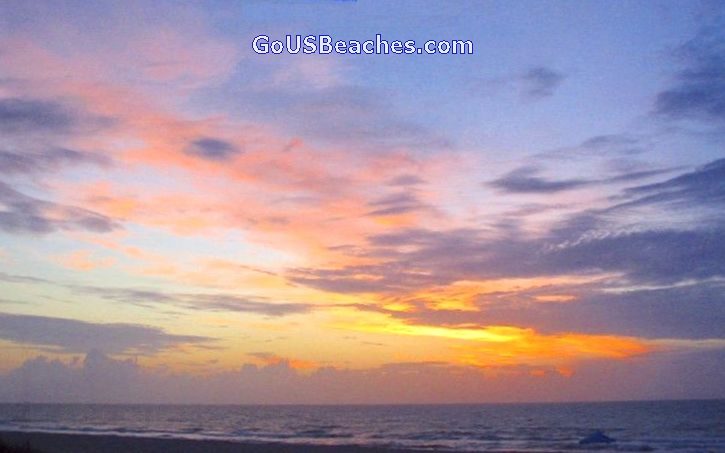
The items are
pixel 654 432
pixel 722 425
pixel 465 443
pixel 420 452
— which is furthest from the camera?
pixel 722 425

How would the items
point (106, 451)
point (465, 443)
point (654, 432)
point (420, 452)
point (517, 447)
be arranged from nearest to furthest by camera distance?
point (106, 451) < point (420, 452) < point (517, 447) < point (465, 443) < point (654, 432)

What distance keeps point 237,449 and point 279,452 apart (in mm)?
2351

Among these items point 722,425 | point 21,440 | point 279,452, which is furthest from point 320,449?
point 722,425

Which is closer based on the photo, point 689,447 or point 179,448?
point 179,448

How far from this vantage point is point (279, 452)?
3462 centimetres

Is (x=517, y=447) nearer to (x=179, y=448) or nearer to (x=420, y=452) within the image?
(x=420, y=452)

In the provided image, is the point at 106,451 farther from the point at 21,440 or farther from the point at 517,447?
the point at 517,447

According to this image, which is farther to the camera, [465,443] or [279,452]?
[465,443]

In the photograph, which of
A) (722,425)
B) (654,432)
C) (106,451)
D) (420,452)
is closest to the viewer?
(106,451)

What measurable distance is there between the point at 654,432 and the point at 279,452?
36.9 metres

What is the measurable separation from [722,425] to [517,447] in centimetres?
3438

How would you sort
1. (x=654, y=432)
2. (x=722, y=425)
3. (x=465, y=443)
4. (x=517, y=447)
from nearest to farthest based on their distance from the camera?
(x=517, y=447) → (x=465, y=443) → (x=654, y=432) → (x=722, y=425)

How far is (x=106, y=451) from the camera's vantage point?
103 feet

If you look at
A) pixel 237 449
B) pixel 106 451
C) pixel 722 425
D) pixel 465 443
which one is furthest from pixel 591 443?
pixel 722 425
